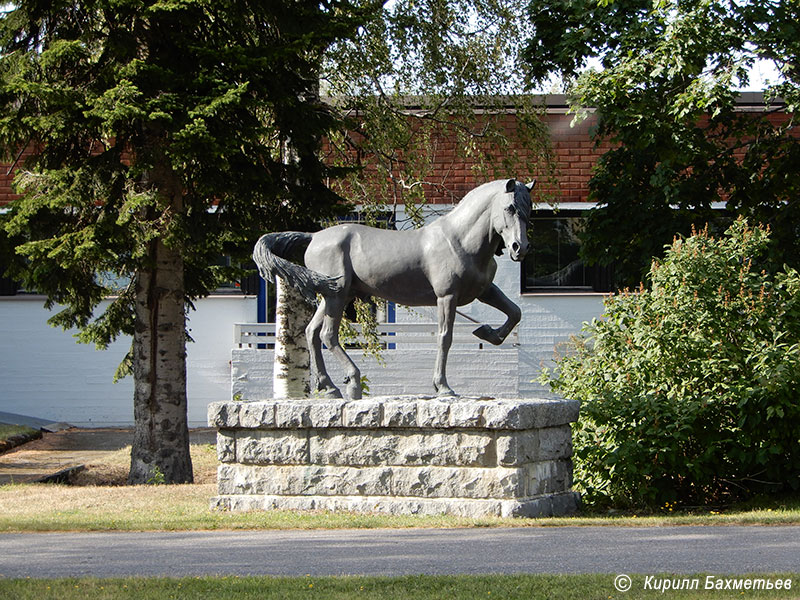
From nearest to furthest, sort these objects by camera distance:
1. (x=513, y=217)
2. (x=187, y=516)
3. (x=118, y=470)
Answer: (x=513, y=217) < (x=187, y=516) < (x=118, y=470)

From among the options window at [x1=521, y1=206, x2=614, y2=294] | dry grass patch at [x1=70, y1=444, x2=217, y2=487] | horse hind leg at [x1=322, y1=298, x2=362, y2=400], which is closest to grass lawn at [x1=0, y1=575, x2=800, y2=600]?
horse hind leg at [x1=322, y1=298, x2=362, y2=400]

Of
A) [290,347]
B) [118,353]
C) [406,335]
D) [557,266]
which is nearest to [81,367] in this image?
[118,353]

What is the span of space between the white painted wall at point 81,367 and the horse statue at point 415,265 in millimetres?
10989

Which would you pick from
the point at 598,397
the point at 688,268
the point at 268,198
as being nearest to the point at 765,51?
the point at 688,268

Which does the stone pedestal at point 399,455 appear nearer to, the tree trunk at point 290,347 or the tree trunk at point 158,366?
the tree trunk at point 158,366

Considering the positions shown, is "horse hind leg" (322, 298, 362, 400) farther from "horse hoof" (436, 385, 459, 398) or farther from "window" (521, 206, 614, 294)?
"window" (521, 206, 614, 294)

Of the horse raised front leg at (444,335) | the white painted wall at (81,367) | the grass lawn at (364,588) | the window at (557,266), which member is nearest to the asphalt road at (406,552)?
the grass lawn at (364,588)

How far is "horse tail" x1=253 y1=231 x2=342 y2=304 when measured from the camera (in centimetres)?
911

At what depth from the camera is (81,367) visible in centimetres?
2039

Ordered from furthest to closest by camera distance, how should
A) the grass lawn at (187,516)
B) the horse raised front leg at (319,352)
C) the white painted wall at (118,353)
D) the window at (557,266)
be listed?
the window at (557,266)
the white painted wall at (118,353)
the horse raised front leg at (319,352)
the grass lawn at (187,516)

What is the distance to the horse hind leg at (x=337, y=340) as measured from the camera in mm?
9211

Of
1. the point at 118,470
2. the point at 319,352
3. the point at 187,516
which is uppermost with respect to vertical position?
the point at 319,352

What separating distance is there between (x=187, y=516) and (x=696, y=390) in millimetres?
4946

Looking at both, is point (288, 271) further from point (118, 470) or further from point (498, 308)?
point (118, 470)
